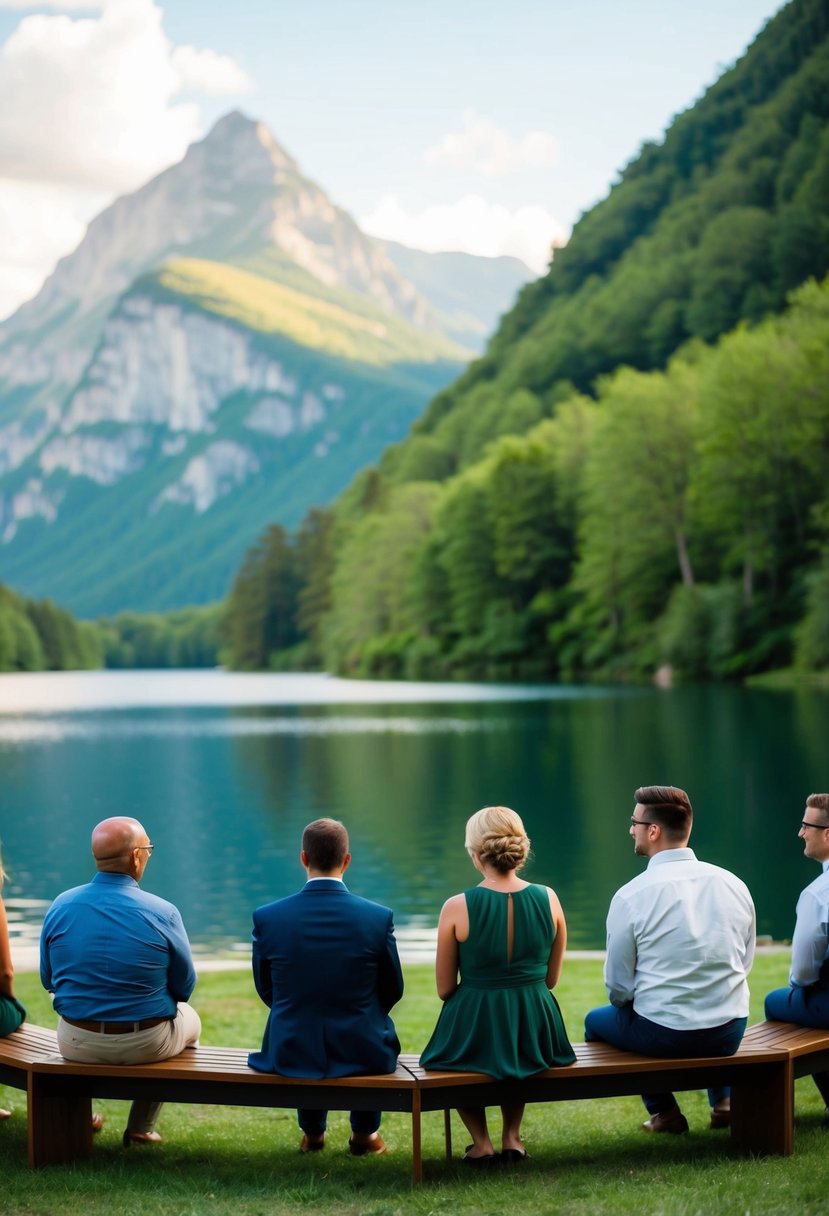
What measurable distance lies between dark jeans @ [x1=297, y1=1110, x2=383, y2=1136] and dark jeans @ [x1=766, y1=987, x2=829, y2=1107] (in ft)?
6.03

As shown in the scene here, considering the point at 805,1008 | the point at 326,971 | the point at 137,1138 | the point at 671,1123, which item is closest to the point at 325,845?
the point at 326,971

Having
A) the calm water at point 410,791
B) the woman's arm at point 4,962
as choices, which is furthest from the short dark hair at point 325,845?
the calm water at point 410,791

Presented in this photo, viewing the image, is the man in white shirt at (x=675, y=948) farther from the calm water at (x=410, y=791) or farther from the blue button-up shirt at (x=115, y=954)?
the calm water at (x=410, y=791)

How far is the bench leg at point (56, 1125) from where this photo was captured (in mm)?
5535

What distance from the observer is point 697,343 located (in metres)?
84.7

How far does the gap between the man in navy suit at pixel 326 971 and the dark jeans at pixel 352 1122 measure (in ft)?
0.48

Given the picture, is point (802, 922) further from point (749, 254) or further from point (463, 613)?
point (749, 254)

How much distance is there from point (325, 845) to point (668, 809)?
4.70ft

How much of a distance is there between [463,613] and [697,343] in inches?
858

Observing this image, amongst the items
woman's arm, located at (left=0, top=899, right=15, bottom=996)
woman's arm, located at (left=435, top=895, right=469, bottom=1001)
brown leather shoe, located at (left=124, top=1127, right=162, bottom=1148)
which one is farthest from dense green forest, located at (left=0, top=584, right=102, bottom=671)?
woman's arm, located at (left=435, top=895, right=469, bottom=1001)

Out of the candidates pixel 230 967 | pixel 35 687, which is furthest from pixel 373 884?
pixel 35 687

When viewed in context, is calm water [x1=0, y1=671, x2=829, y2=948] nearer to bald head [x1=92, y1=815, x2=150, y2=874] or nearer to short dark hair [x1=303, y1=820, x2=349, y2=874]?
A: short dark hair [x1=303, y1=820, x2=349, y2=874]

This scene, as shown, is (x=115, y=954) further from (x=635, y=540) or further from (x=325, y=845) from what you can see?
(x=635, y=540)

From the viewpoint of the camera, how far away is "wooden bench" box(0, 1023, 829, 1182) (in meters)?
5.49
